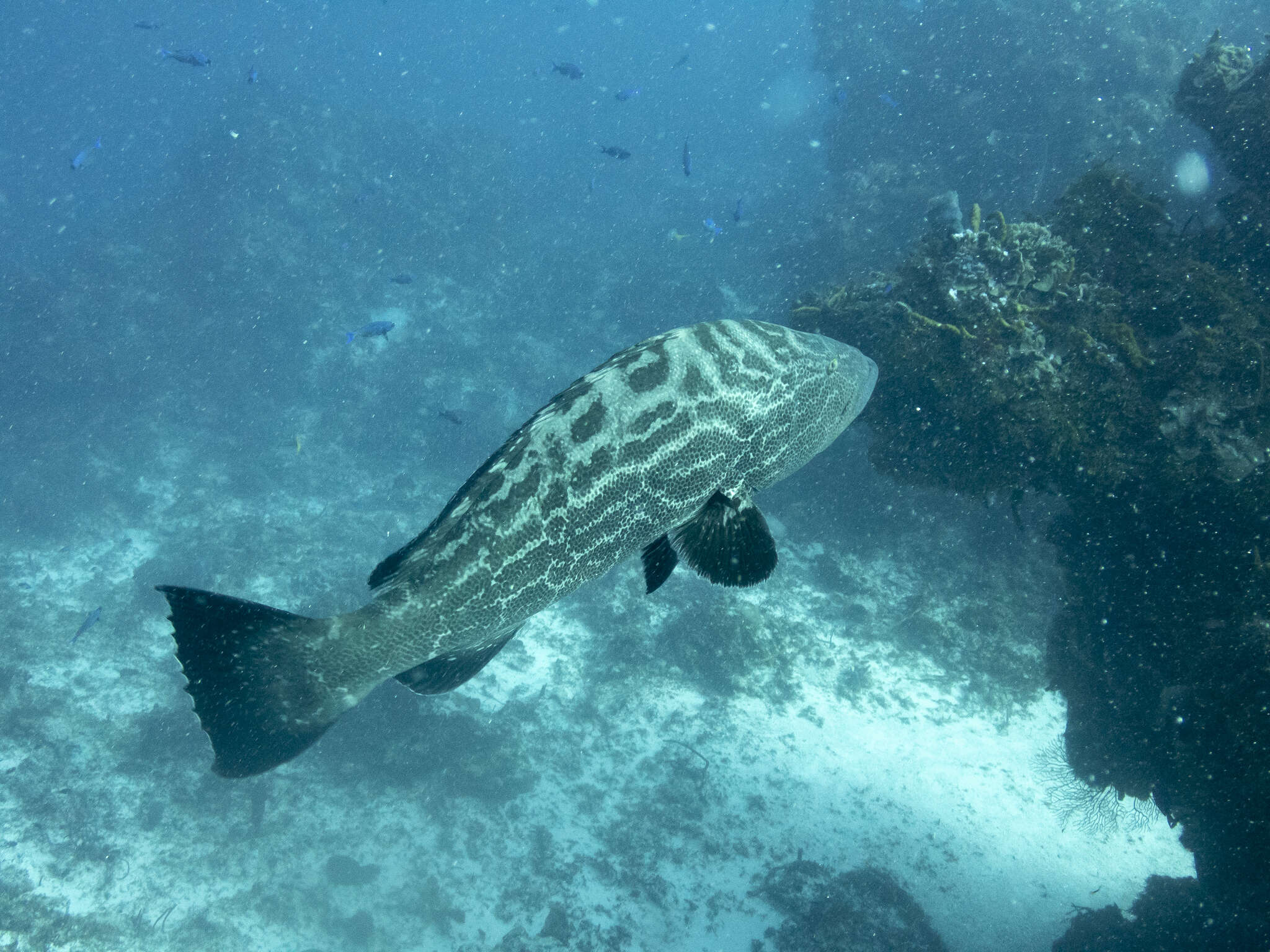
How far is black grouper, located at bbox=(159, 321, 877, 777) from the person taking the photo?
8.41ft

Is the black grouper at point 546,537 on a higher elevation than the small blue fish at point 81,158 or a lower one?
higher

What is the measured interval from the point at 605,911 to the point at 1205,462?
946cm

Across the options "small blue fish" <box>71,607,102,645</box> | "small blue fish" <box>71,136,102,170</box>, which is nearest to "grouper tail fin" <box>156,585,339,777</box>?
"small blue fish" <box>71,607,102,645</box>

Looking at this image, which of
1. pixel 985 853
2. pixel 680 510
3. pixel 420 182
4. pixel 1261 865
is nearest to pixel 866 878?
pixel 985 853

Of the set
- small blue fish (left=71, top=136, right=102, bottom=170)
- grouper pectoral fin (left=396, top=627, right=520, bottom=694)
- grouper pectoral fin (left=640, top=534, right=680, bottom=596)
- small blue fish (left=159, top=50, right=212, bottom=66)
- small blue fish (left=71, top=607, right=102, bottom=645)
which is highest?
small blue fish (left=159, top=50, right=212, bottom=66)

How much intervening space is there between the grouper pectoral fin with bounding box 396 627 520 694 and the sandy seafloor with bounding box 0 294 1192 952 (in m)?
7.32

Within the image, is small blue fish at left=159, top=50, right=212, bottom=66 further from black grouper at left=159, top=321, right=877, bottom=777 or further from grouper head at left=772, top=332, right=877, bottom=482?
grouper head at left=772, top=332, right=877, bottom=482

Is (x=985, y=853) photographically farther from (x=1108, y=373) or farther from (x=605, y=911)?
(x=1108, y=373)

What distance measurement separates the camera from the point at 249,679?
9.07 feet

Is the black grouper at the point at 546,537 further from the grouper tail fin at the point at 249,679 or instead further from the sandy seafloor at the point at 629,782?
the sandy seafloor at the point at 629,782

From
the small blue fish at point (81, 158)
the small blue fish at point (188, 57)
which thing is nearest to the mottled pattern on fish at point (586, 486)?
the small blue fish at point (188, 57)

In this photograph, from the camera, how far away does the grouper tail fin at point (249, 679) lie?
2643 millimetres

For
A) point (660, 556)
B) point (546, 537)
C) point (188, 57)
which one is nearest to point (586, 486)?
point (546, 537)

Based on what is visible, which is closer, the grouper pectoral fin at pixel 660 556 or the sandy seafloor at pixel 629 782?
the grouper pectoral fin at pixel 660 556
